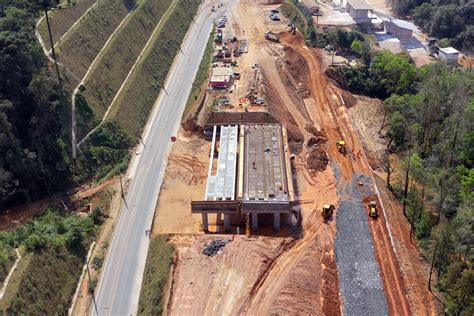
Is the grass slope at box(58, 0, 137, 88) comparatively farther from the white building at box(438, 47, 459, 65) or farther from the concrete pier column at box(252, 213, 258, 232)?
the white building at box(438, 47, 459, 65)

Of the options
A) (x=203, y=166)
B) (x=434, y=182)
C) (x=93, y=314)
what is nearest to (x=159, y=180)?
(x=203, y=166)

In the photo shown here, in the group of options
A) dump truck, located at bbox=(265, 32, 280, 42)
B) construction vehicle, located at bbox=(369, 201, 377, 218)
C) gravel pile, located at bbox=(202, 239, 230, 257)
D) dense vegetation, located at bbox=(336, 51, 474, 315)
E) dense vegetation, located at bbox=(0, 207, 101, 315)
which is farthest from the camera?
dump truck, located at bbox=(265, 32, 280, 42)

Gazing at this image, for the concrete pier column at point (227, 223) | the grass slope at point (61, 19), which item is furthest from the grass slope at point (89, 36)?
the concrete pier column at point (227, 223)

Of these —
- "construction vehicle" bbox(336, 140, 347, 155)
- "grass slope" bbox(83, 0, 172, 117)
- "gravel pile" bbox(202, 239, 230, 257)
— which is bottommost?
"construction vehicle" bbox(336, 140, 347, 155)

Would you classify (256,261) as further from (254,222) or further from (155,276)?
(155,276)

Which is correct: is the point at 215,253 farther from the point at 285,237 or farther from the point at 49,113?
the point at 49,113

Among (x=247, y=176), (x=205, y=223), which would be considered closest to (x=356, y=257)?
(x=247, y=176)

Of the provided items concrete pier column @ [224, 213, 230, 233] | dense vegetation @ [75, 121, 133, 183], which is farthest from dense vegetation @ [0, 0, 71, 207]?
concrete pier column @ [224, 213, 230, 233]
